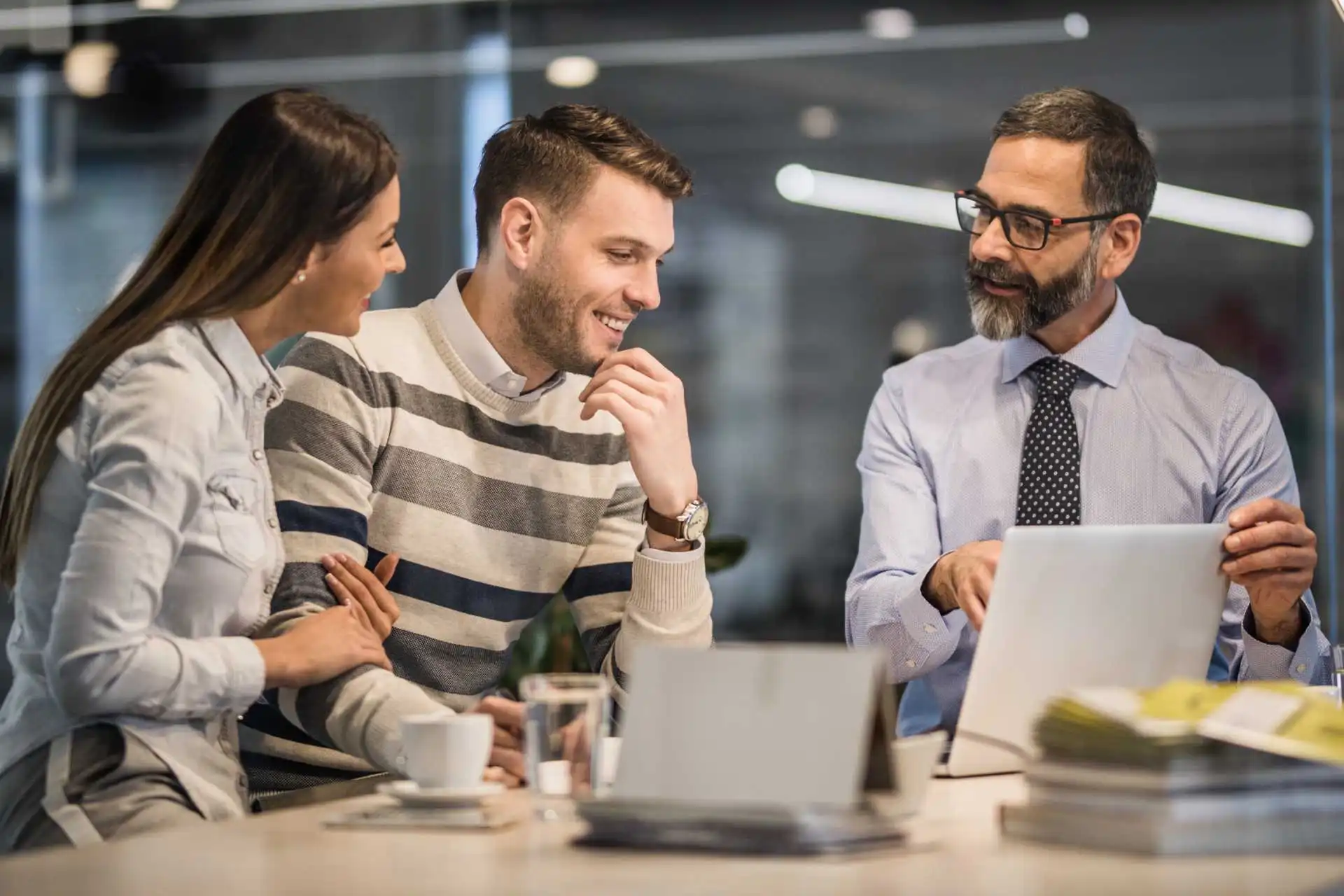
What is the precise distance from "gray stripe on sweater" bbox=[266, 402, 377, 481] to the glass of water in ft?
2.48

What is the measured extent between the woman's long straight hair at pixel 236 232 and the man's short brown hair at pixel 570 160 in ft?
1.52

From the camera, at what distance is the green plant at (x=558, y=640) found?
3504 mm

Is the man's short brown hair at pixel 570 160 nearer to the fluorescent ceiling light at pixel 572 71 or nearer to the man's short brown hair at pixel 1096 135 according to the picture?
the man's short brown hair at pixel 1096 135

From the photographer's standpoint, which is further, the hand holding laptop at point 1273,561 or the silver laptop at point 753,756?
the hand holding laptop at point 1273,561

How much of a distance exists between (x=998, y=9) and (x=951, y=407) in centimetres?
186

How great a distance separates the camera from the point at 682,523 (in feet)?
7.32

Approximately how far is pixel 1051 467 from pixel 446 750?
1502mm

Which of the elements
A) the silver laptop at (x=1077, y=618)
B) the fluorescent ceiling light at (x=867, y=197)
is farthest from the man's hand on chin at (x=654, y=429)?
the fluorescent ceiling light at (x=867, y=197)

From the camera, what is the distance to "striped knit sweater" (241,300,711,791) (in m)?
2.13

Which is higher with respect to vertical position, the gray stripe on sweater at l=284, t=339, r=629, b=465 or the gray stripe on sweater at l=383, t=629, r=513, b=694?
the gray stripe on sweater at l=284, t=339, r=629, b=465

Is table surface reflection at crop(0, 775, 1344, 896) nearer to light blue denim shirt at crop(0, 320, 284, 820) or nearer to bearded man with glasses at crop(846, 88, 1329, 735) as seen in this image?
light blue denim shirt at crop(0, 320, 284, 820)

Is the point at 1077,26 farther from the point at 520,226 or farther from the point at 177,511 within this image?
the point at 177,511

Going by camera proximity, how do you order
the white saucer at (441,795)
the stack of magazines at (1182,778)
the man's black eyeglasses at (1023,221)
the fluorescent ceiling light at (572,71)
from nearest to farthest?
the stack of magazines at (1182,778) → the white saucer at (441,795) → the man's black eyeglasses at (1023,221) → the fluorescent ceiling light at (572,71)

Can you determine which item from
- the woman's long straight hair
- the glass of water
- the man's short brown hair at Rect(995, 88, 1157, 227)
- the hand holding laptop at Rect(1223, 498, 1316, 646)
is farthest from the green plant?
the glass of water
